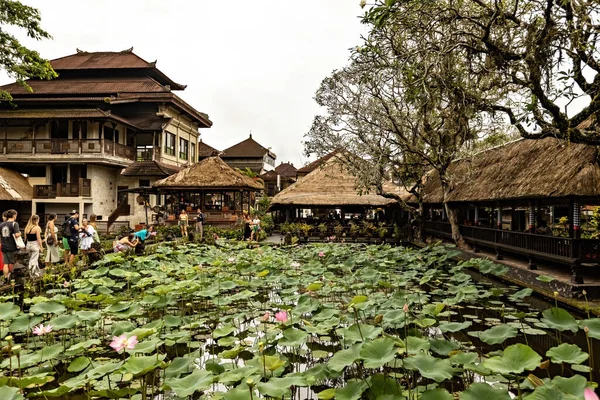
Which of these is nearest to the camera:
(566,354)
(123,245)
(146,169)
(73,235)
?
(566,354)

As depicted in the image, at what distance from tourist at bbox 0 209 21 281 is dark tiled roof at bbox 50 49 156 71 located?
23.9 m

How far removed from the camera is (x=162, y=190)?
24.0 metres

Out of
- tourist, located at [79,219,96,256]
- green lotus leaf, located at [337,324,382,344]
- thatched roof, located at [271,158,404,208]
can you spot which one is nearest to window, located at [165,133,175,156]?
thatched roof, located at [271,158,404,208]

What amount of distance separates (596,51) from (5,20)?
57.9 ft

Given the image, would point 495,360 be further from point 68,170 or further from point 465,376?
point 68,170

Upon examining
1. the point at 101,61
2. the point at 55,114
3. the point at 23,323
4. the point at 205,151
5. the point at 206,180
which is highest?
the point at 101,61

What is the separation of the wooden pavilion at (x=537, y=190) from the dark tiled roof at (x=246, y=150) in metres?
36.0

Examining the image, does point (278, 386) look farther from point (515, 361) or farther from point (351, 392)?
point (515, 361)

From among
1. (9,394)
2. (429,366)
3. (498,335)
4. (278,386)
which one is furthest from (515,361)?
(9,394)

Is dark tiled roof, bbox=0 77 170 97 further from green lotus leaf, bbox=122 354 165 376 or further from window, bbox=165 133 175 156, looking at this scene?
green lotus leaf, bbox=122 354 165 376

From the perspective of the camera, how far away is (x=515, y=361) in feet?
10.6

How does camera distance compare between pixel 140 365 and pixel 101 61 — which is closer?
pixel 140 365

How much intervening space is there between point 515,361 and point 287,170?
202 feet

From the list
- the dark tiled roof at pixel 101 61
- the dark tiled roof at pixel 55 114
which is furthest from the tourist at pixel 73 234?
the dark tiled roof at pixel 101 61
